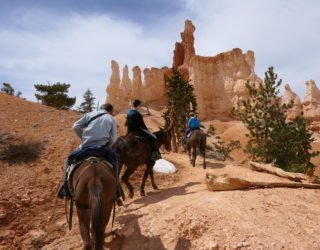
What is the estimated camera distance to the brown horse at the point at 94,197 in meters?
4.93

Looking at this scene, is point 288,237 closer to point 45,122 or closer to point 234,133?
point 45,122

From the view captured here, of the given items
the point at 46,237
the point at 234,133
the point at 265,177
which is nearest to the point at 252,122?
the point at 265,177

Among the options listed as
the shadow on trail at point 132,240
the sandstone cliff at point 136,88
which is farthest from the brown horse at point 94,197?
the sandstone cliff at point 136,88

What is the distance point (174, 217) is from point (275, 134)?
1745cm

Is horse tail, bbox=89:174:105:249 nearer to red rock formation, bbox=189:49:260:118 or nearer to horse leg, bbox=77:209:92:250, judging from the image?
horse leg, bbox=77:209:92:250

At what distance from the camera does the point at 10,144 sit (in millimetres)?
12133

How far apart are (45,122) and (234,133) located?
43.4m

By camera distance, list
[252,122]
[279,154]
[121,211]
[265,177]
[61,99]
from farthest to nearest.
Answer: [61,99]
[252,122]
[279,154]
[265,177]
[121,211]

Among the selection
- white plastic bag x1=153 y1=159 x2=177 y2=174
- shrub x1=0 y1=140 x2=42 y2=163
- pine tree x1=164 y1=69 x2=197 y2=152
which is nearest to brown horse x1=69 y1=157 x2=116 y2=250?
shrub x1=0 y1=140 x2=42 y2=163

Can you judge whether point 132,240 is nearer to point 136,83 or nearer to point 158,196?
point 158,196

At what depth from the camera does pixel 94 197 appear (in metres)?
5.08

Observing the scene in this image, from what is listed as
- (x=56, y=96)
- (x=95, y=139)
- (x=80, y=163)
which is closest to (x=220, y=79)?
(x=56, y=96)

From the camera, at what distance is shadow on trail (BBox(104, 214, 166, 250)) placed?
643 cm

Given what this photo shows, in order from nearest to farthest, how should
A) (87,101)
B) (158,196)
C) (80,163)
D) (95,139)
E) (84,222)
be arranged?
1. (84,222)
2. (80,163)
3. (95,139)
4. (158,196)
5. (87,101)
